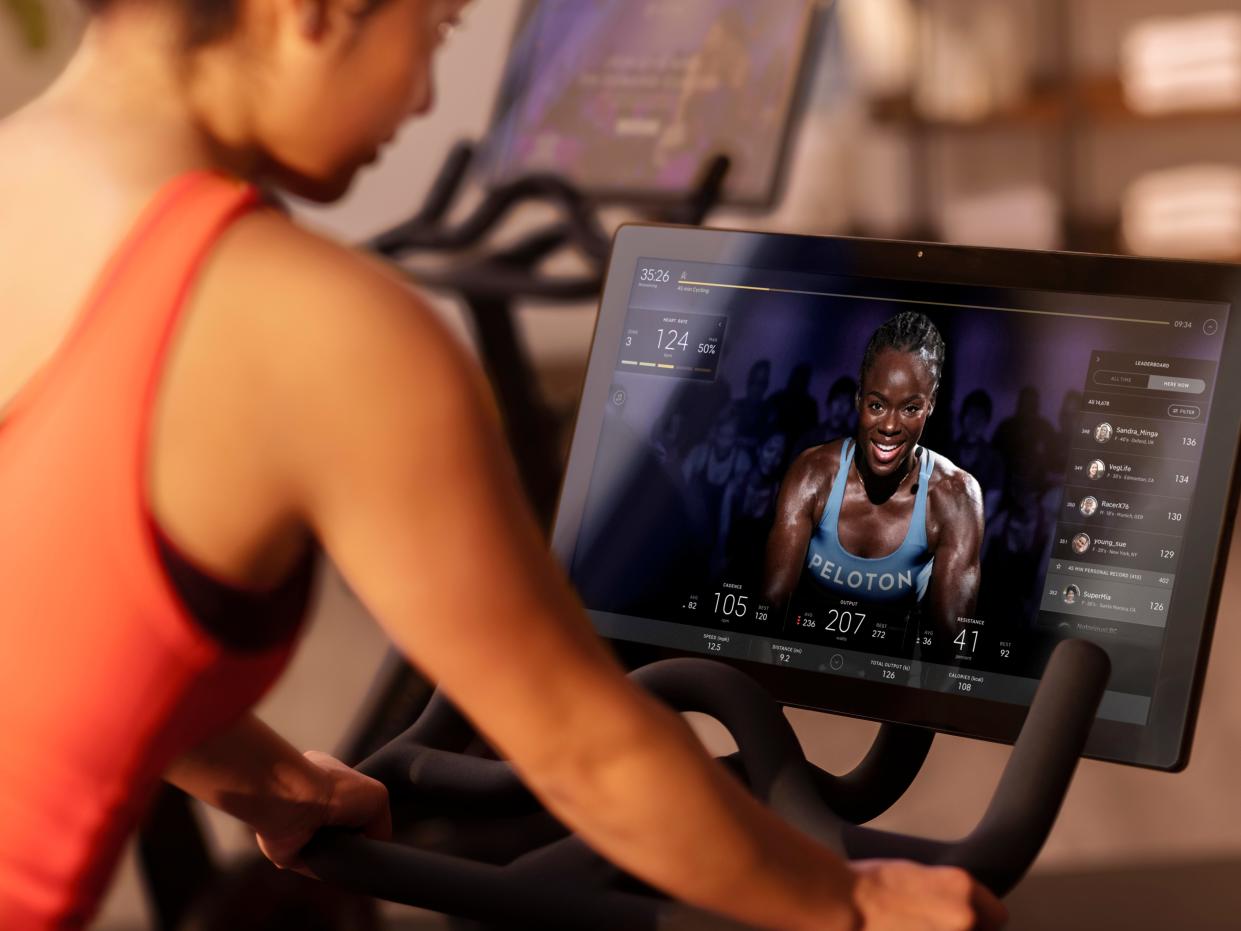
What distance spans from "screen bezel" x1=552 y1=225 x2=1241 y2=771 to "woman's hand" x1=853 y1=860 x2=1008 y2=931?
17cm

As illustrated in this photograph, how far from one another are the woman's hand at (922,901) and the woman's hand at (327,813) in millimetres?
301

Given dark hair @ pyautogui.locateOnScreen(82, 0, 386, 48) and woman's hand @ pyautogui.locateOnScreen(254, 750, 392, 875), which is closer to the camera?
dark hair @ pyautogui.locateOnScreen(82, 0, 386, 48)

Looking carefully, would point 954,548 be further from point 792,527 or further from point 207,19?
point 207,19

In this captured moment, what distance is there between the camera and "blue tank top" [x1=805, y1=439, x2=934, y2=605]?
0.89 meters

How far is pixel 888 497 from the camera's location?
0.90 metres

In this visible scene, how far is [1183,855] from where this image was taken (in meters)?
2.32

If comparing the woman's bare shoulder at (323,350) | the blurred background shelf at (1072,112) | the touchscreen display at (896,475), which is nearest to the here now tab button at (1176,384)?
the touchscreen display at (896,475)

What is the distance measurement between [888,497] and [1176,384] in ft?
0.58

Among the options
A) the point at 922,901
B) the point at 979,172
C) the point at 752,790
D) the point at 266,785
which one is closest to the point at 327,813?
the point at 266,785

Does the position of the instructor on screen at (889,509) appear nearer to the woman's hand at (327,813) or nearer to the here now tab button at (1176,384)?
the here now tab button at (1176,384)

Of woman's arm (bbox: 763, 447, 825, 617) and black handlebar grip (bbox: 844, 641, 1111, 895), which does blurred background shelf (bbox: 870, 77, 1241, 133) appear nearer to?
woman's arm (bbox: 763, 447, 825, 617)

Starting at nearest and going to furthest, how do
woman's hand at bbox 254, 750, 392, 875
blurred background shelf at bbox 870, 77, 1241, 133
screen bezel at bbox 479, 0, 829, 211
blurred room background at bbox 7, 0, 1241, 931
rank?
1. woman's hand at bbox 254, 750, 392, 875
2. screen bezel at bbox 479, 0, 829, 211
3. blurred room background at bbox 7, 0, 1241, 931
4. blurred background shelf at bbox 870, 77, 1241, 133

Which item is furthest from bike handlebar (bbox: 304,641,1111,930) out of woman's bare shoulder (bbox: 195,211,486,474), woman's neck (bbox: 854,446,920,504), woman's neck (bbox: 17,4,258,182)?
woman's neck (bbox: 17,4,258,182)

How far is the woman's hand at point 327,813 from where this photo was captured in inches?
32.4
